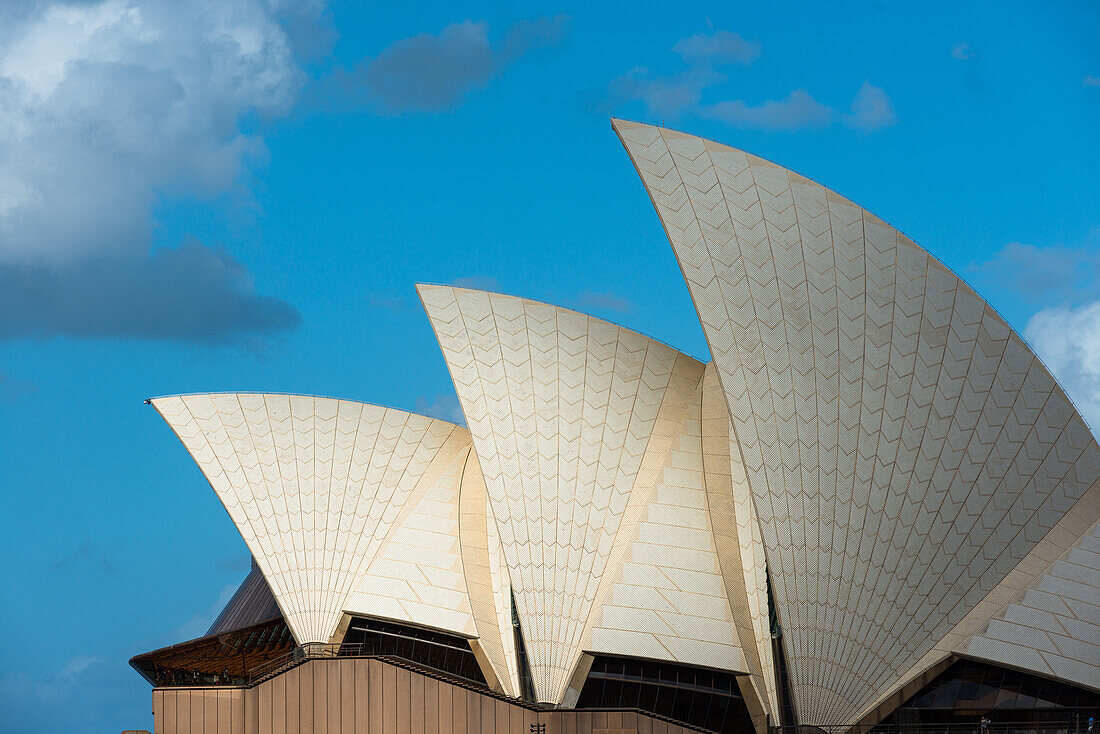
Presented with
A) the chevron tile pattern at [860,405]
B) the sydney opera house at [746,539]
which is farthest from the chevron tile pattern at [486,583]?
the chevron tile pattern at [860,405]

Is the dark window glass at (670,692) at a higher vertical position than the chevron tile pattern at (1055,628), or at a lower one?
lower

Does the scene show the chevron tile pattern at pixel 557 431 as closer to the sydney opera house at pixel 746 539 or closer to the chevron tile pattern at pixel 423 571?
the sydney opera house at pixel 746 539

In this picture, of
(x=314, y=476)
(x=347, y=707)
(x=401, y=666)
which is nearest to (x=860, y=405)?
(x=401, y=666)

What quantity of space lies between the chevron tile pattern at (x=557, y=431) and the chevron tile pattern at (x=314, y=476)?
3.96 metres

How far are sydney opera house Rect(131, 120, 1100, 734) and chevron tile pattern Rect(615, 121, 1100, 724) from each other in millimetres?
71

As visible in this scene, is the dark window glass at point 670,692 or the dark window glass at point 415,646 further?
the dark window glass at point 415,646

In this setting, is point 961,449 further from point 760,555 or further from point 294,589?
point 294,589

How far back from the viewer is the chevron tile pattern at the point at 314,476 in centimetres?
3803

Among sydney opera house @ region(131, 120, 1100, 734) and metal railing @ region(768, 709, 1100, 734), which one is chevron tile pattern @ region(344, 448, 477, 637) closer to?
sydney opera house @ region(131, 120, 1100, 734)

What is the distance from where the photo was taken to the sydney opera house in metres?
32.0

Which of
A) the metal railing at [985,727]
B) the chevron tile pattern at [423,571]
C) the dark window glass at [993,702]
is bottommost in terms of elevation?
the metal railing at [985,727]

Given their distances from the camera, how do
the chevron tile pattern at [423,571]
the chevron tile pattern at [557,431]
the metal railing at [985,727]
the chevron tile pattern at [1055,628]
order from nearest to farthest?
the metal railing at [985,727] < the chevron tile pattern at [1055,628] < the chevron tile pattern at [557,431] < the chevron tile pattern at [423,571]

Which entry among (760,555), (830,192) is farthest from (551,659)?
(830,192)

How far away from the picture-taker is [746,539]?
3406 cm
